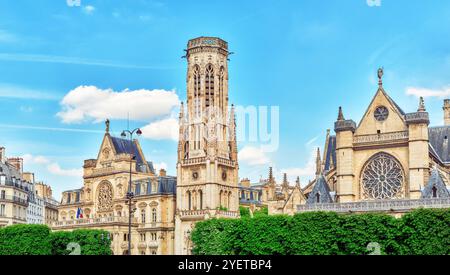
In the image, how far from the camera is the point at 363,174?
82250 mm

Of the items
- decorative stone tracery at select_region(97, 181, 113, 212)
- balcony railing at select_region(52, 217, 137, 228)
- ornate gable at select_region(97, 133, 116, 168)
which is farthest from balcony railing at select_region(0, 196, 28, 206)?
ornate gable at select_region(97, 133, 116, 168)

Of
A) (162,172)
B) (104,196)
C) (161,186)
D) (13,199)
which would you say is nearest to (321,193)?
(161,186)

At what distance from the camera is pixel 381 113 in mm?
81500

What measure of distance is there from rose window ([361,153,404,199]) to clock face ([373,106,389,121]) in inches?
159

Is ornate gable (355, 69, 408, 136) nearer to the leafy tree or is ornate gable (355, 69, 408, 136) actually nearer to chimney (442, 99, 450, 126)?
chimney (442, 99, 450, 126)

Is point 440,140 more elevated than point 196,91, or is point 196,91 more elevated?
point 196,91

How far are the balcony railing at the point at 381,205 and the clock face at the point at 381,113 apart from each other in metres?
10.5

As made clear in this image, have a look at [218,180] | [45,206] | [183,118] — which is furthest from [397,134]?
[45,206]

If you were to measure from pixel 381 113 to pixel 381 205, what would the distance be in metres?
11.4

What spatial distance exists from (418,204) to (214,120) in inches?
1468

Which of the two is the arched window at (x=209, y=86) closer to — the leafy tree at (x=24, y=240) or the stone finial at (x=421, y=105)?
the leafy tree at (x=24, y=240)

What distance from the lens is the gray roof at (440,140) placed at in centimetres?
8512

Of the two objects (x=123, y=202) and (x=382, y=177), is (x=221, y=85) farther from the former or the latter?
(x=382, y=177)

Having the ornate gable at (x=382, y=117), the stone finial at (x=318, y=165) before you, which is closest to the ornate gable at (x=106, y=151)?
the stone finial at (x=318, y=165)
